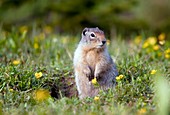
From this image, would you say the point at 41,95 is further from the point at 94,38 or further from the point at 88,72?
the point at 94,38

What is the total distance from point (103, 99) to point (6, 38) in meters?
3.21

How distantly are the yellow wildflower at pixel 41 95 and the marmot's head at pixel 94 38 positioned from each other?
0.73 metres

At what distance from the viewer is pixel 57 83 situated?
6.02 metres

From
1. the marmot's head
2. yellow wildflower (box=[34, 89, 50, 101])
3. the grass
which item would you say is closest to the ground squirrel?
the marmot's head

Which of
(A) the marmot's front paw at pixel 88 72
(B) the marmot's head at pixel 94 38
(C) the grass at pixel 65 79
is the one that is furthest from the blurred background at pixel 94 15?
(A) the marmot's front paw at pixel 88 72

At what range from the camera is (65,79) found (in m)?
6.17

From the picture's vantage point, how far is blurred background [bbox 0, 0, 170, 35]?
10758 mm

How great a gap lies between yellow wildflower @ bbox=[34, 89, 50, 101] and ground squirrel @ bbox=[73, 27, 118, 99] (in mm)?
434

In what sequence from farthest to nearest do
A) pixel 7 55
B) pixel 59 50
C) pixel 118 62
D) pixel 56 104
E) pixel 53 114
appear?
pixel 59 50
pixel 7 55
pixel 118 62
pixel 56 104
pixel 53 114

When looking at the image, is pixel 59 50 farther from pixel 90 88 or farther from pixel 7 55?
pixel 90 88

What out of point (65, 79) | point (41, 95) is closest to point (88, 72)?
point (65, 79)

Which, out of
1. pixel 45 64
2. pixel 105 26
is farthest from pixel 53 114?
pixel 105 26

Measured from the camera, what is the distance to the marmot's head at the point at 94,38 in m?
5.73

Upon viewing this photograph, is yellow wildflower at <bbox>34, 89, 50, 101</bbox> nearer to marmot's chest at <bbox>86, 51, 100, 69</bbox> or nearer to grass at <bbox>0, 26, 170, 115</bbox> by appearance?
grass at <bbox>0, 26, 170, 115</bbox>
